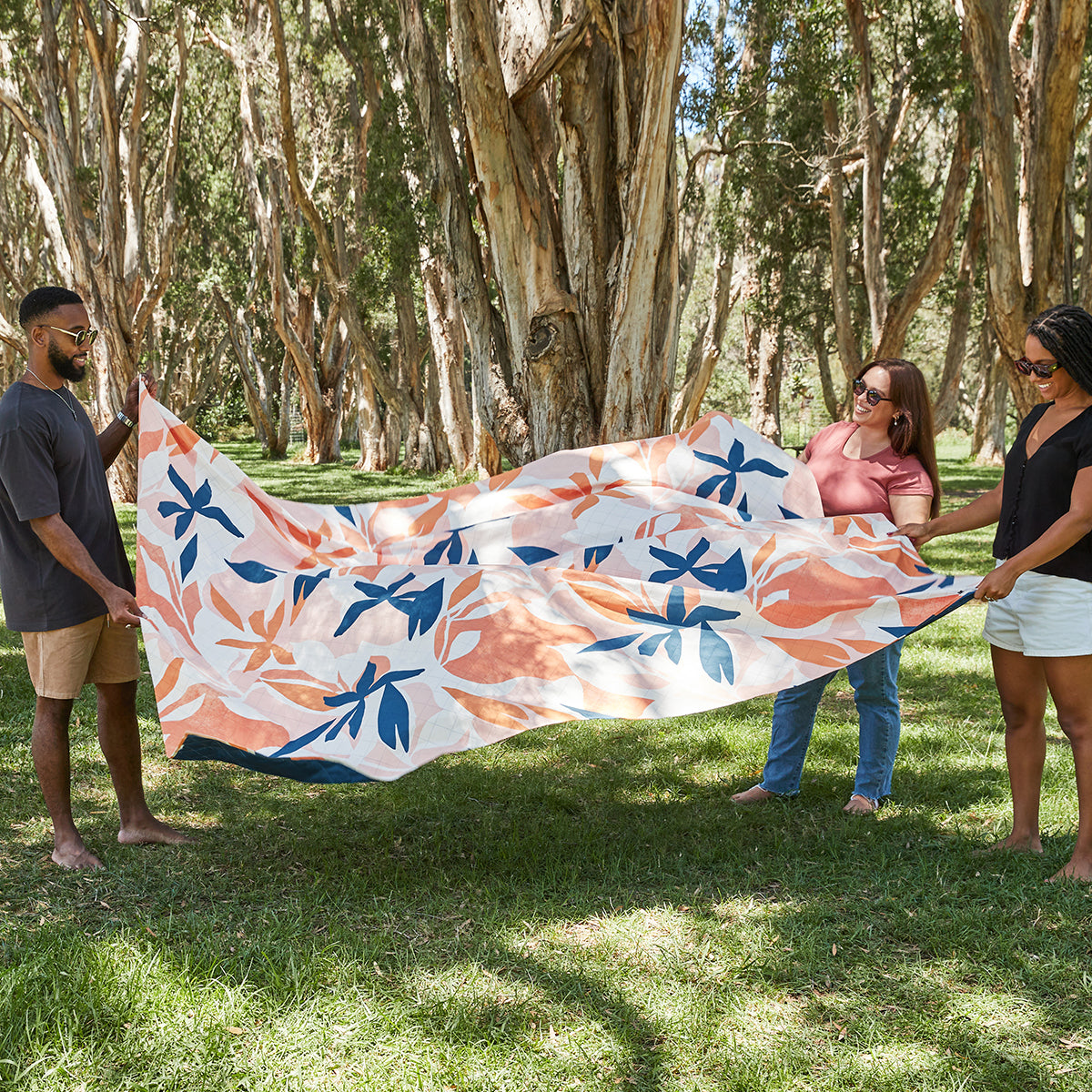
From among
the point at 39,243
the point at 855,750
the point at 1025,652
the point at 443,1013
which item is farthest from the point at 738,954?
the point at 39,243

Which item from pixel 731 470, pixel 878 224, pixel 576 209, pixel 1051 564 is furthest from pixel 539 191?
pixel 878 224

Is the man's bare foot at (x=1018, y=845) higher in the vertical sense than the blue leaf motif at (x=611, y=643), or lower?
lower

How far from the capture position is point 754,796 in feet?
17.0

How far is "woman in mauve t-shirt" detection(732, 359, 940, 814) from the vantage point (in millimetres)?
4773

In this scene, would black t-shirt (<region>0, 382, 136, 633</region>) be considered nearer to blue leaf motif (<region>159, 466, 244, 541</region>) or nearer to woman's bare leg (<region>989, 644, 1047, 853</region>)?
blue leaf motif (<region>159, 466, 244, 541</region>)

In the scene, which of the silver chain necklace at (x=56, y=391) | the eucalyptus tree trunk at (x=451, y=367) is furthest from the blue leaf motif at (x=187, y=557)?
the eucalyptus tree trunk at (x=451, y=367)

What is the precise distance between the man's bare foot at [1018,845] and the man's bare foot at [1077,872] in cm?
22

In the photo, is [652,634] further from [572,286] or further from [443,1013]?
[572,286]

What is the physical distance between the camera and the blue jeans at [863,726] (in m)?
4.92

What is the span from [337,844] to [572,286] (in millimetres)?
4703

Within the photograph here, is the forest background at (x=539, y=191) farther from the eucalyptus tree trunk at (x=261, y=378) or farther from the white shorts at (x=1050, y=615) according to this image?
the white shorts at (x=1050, y=615)

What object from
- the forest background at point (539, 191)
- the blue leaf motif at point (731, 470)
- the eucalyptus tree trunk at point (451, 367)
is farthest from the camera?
the eucalyptus tree trunk at point (451, 367)

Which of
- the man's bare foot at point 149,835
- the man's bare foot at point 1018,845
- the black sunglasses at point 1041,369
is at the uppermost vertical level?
the black sunglasses at point 1041,369

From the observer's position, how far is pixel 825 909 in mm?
3984
